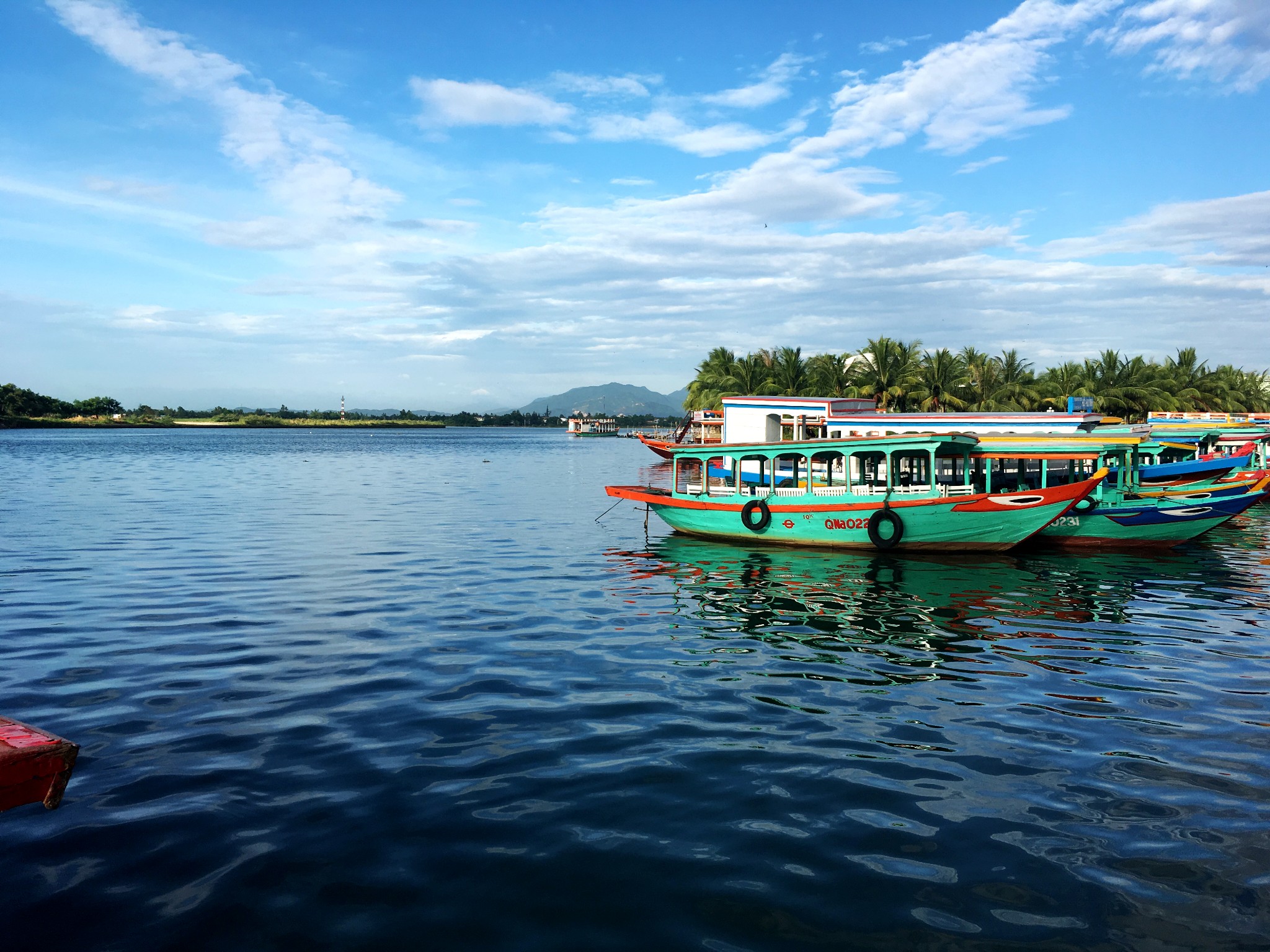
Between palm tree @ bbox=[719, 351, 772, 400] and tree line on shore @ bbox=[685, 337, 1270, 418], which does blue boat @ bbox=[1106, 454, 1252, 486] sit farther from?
palm tree @ bbox=[719, 351, 772, 400]

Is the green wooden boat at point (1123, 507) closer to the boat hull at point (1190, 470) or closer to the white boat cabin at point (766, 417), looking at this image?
the boat hull at point (1190, 470)

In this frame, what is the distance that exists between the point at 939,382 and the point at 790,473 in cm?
3214

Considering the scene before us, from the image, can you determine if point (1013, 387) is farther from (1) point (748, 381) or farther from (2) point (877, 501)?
(2) point (877, 501)

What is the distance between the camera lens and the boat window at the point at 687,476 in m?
28.9

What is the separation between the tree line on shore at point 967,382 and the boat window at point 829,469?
28384 millimetres

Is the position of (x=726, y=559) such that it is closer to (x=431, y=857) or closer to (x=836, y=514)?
(x=836, y=514)

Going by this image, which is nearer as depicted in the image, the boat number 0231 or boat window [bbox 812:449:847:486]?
the boat number 0231

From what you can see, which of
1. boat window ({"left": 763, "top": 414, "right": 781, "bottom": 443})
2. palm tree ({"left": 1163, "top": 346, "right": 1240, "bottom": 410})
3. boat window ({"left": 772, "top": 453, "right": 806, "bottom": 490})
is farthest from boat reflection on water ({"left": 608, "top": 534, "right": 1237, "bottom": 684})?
palm tree ({"left": 1163, "top": 346, "right": 1240, "bottom": 410})

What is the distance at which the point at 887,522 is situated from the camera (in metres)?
24.0

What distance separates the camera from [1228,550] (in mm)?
26766

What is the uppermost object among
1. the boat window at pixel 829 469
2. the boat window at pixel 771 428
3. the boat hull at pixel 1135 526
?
the boat window at pixel 771 428

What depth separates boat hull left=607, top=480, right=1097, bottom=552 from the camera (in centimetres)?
2303

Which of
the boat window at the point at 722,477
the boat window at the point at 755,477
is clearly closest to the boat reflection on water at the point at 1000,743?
the boat window at the point at 755,477

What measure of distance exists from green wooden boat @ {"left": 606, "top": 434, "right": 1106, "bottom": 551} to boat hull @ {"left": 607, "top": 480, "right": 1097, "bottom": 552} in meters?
0.03
